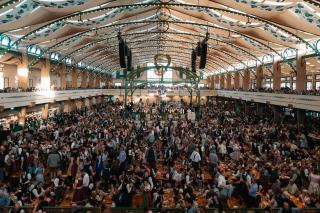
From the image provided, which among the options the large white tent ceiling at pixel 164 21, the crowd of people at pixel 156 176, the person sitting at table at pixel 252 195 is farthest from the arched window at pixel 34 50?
the person sitting at table at pixel 252 195

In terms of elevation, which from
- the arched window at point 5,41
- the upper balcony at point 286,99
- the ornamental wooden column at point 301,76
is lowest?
the upper balcony at point 286,99

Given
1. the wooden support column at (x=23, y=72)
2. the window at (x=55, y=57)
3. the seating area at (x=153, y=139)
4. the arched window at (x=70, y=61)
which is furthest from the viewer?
the arched window at (x=70, y=61)

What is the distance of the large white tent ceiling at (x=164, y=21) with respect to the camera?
17703mm

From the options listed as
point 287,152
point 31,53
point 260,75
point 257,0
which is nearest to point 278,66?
point 260,75

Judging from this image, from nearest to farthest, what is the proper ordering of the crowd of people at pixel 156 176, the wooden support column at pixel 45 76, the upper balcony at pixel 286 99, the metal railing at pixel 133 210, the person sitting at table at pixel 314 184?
the metal railing at pixel 133 210 < the crowd of people at pixel 156 176 < the person sitting at table at pixel 314 184 < the upper balcony at pixel 286 99 < the wooden support column at pixel 45 76

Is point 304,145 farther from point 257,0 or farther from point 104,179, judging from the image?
point 104,179

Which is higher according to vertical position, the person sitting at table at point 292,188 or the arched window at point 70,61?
the arched window at point 70,61

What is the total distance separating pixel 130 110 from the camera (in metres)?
30.3

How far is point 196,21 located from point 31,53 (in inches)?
530

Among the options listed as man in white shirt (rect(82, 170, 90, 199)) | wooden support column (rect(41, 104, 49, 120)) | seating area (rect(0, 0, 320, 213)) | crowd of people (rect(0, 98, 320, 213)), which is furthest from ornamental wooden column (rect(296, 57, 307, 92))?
man in white shirt (rect(82, 170, 90, 199))

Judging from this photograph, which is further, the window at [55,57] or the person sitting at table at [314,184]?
the window at [55,57]

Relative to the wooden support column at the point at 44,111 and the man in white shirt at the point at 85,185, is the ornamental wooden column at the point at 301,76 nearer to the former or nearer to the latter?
the wooden support column at the point at 44,111

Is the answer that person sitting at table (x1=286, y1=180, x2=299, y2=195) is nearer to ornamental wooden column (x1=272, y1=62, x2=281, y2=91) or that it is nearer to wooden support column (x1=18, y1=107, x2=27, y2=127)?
wooden support column (x1=18, y1=107, x2=27, y2=127)

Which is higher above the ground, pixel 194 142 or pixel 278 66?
pixel 278 66
